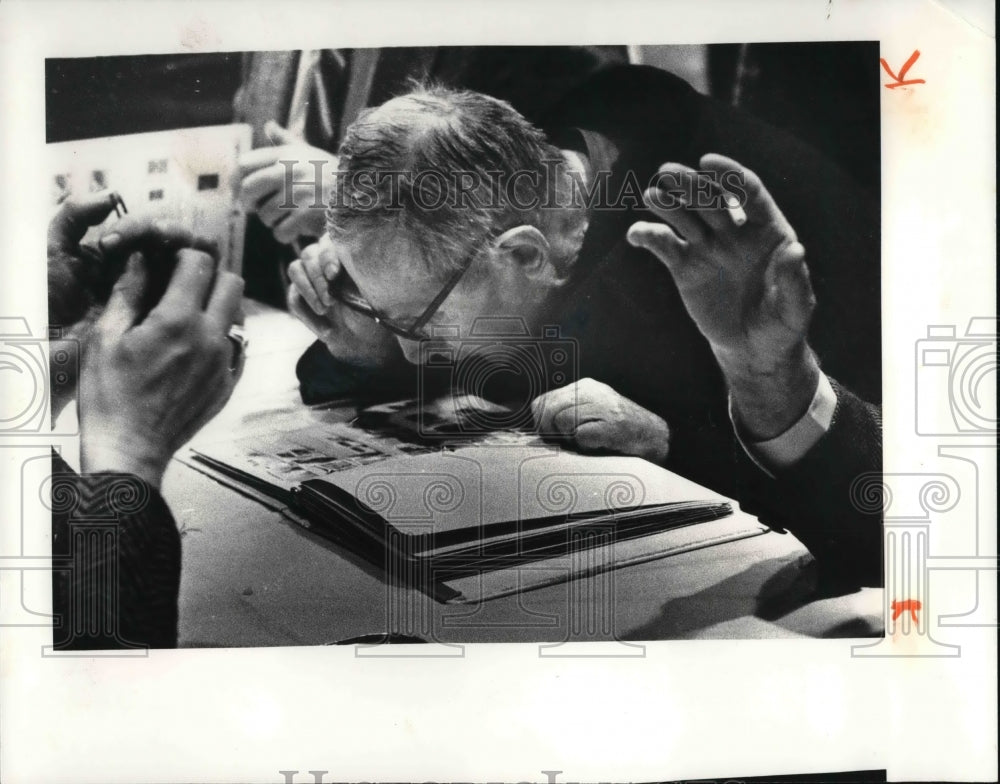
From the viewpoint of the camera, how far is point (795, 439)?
81.0 inches

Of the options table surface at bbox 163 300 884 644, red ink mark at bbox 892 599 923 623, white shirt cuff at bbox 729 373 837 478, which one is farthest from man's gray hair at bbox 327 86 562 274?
red ink mark at bbox 892 599 923 623

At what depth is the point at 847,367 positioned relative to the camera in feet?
6.77

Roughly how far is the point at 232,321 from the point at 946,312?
1856 millimetres

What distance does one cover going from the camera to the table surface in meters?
2.03

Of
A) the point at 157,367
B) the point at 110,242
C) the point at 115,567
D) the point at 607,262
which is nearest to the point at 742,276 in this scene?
the point at 607,262

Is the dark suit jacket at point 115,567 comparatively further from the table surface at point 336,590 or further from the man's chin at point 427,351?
the man's chin at point 427,351

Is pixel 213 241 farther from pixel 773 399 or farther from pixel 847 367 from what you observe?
pixel 847 367

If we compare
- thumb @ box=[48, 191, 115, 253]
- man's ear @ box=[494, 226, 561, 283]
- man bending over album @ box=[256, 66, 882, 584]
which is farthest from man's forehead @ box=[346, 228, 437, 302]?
thumb @ box=[48, 191, 115, 253]

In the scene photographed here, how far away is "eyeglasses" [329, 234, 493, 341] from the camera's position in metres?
2.04

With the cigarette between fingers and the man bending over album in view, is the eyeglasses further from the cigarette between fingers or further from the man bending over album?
the cigarette between fingers

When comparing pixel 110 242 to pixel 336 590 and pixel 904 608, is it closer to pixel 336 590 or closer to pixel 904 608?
pixel 336 590

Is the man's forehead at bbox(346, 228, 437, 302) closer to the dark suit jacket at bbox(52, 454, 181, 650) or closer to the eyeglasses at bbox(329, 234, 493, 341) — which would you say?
the eyeglasses at bbox(329, 234, 493, 341)

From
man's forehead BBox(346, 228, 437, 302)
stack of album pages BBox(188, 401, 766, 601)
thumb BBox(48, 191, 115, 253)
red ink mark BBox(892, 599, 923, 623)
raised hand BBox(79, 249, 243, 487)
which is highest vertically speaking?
thumb BBox(48, 191, 115, 253)

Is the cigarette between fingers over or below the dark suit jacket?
over
